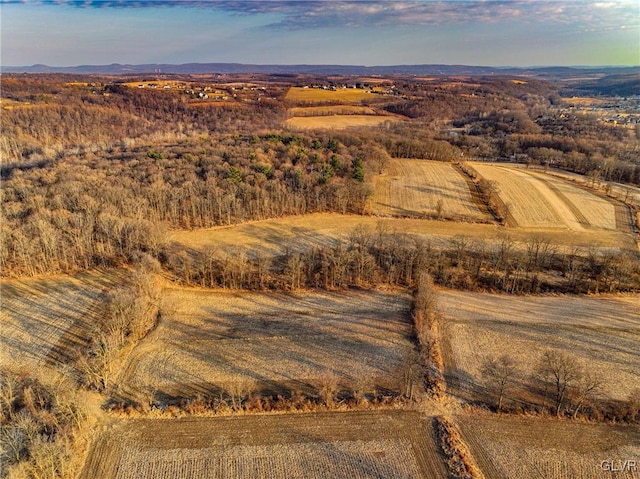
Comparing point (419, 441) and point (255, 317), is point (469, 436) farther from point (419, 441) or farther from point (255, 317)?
point (255, 317)

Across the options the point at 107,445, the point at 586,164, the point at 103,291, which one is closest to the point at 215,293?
the point at 103,291

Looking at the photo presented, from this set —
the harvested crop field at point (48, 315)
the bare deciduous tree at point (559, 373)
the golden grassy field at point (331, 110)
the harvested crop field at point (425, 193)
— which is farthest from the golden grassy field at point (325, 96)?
the bare deciduous tree at point (559, 373)

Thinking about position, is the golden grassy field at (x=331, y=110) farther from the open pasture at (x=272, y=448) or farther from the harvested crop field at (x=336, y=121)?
the open pasture at (x=272, y=448)

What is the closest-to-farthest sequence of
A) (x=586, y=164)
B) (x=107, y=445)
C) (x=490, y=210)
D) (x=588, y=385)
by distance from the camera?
(x=107, y=445) < (x=588, y=385) < (x=490, y=210) < (x=586, y=164)

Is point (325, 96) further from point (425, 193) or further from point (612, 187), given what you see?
point (612, 187)

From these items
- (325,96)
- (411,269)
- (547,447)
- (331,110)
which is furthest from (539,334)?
(325,96)

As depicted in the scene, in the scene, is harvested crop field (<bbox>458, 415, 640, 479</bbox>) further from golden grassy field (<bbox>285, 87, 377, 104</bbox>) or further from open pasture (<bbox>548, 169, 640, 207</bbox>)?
golden grassy field (<bbox>285, 87, 377, 104</bbox>)

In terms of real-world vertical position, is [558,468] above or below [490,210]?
below

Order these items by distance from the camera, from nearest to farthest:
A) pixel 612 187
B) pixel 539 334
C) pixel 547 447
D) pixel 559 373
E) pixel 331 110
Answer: pixel 547 447 → pixel 559 373 → pixel 539 334 → pixel 612 187 → pixel 331 110
